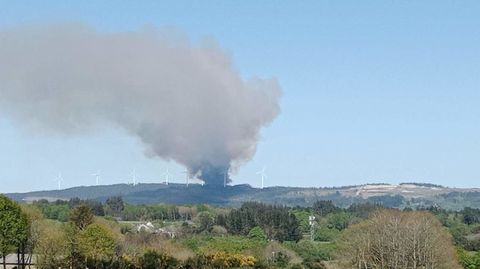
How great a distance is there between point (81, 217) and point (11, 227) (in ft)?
61.0

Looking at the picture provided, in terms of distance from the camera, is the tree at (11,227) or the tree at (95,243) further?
the tree at (95,243)

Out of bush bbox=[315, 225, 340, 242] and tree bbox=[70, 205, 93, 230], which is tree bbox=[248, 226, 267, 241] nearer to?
bush bbox=[315, 225, 340, 242]

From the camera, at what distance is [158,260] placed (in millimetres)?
89062

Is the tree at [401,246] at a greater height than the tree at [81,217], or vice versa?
the tree at [81,217]

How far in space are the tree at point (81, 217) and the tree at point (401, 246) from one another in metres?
33.6

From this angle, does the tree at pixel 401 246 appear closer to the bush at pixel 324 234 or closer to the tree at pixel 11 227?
the tree at pixel 11 227

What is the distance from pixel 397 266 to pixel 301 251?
51.2m

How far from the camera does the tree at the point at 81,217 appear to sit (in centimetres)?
9988

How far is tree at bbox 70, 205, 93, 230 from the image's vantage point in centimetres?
9988

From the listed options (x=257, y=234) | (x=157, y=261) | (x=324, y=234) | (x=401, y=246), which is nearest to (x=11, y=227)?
(x=157, y=261)

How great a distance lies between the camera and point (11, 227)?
275ft

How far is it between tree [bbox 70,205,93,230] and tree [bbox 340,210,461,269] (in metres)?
33.6

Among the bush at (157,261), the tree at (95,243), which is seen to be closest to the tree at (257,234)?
the bush at (157,261)

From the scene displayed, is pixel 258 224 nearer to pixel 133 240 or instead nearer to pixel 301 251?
pixel 301 251
